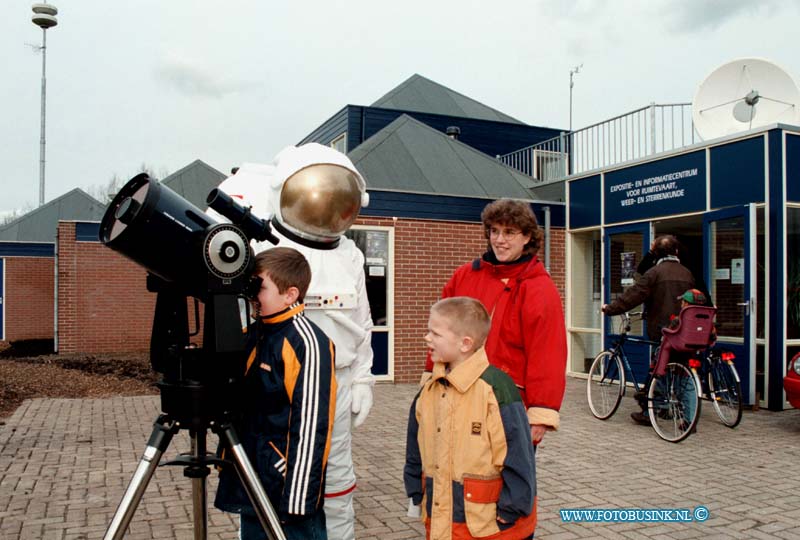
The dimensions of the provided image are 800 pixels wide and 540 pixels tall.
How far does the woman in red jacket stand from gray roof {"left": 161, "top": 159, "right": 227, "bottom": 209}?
1445 cm

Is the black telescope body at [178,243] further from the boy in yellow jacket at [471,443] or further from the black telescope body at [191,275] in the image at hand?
the boy in yellow jacket at [471,443]

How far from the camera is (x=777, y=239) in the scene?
7996 mm

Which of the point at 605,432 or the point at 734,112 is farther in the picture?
the point at 734,112

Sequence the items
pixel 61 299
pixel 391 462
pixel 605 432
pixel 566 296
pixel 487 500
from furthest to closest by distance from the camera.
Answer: pixel 61 299, pixel 566 296, pixel 605 432, pixel 391 462, pixel 487 500

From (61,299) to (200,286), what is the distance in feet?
44.9

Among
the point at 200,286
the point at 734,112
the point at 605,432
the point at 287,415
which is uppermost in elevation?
the point at 734,112

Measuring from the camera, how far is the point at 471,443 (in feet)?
8.14

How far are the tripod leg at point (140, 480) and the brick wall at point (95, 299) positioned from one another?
13.4 meters

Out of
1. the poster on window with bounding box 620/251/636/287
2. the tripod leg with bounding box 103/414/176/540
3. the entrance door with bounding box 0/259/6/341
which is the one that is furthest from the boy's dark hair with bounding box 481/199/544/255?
the entrance door with bounding box 0/259/6/341

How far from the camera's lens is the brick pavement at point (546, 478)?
4.20 metres

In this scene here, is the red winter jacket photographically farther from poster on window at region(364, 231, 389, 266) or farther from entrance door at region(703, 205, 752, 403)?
poster on window at region(364, 231, 389, 266)

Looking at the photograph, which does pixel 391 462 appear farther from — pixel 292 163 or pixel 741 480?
pixel 292 163

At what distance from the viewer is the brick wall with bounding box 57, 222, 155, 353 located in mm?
14500

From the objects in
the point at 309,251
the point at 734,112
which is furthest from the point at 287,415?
the point at 734,112
